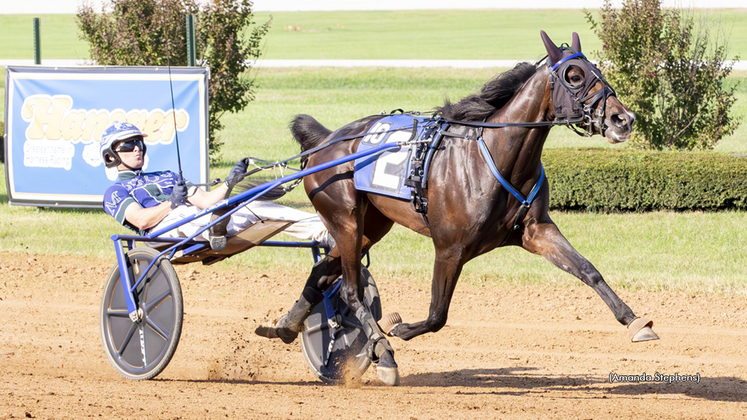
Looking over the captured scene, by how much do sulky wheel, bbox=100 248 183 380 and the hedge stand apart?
243 inches

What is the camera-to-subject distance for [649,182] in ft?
33.2

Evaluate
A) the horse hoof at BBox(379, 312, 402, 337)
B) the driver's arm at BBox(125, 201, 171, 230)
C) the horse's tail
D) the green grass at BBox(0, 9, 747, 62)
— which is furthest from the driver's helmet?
the green grass at BBox(0, 9, 747, 62)

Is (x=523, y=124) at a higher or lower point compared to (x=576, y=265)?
higher

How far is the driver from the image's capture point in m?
5.06

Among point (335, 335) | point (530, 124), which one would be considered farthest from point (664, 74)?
point (530, 124)

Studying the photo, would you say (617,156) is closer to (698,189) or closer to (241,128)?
(698,189)

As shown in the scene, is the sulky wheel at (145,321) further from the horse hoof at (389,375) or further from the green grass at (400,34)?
the green grass at (400,34)

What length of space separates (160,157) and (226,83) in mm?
3075

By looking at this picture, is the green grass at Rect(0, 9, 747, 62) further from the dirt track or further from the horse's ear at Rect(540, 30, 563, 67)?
the horse's ear at Rect(540, 30, 563, 67)

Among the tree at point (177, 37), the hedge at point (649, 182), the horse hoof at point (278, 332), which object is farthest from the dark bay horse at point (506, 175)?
the tree at point (177, 37)

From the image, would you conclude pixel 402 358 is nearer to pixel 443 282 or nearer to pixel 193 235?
pixel 443 282

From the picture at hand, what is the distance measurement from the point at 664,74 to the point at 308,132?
8.50 m

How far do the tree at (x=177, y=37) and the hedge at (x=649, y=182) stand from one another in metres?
5.03

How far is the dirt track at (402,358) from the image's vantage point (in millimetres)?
4383
